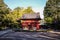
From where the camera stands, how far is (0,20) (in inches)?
1762

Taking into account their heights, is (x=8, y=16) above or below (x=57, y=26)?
above

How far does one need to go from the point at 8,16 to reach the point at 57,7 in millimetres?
15324

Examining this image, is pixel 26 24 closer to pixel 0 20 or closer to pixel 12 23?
pixel 12 23

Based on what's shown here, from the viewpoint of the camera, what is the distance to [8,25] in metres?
50.8

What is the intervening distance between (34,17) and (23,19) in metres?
3.48

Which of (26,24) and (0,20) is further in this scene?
(26,24)

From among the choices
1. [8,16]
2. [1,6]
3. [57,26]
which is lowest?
[57,26]

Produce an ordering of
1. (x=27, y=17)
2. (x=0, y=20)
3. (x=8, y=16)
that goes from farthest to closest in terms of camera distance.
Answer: (x=27, y=17)
(x=8, y=16)
(x=0, y=20)

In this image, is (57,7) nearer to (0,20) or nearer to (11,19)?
(11,19)

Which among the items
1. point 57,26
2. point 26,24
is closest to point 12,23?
point 26,24

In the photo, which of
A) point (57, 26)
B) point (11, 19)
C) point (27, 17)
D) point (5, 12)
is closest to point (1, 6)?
point (5, 12)

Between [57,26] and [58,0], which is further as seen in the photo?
[58,0]

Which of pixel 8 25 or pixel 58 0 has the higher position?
pixel 58 0

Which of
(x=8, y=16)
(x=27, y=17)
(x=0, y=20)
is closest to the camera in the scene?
(x=0, y=20)
